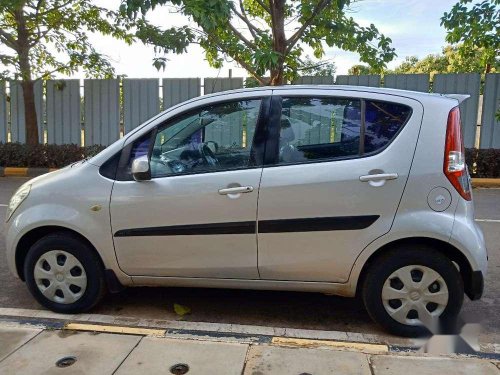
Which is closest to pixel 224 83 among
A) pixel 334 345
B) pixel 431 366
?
pixel 334 345

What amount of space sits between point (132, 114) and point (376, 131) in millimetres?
10313

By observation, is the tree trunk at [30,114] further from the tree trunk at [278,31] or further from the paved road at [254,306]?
the paved road at [254,306]

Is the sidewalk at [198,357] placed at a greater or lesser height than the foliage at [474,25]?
lesser

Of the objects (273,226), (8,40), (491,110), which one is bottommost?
(273,226)

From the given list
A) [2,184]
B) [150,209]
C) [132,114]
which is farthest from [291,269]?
[132,114]

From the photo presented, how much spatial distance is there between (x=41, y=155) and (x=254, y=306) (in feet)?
32.0

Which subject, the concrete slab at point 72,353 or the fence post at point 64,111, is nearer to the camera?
the concrete slab at point 72,353

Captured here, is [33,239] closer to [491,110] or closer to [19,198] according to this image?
[19,198]

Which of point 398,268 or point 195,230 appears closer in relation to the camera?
point 398,268

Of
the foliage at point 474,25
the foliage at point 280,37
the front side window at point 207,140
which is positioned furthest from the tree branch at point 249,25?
the front side window at point 207,140

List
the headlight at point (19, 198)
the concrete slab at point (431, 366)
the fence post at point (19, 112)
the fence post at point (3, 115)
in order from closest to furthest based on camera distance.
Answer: the concrete slab at point (431, 366) < the headlight at point (19, 198) < the fence post at point (19, 112) < the fence post at point (3, 115)

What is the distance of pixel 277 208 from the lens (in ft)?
10.5

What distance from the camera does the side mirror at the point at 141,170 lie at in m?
3.29

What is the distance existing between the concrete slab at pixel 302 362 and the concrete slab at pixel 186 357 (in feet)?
0.28
